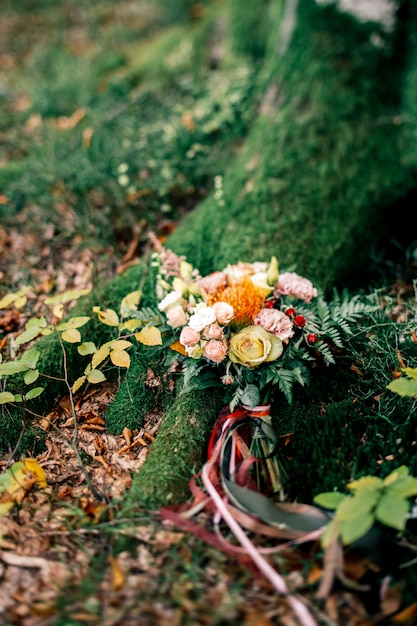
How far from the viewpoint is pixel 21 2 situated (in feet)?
22.9

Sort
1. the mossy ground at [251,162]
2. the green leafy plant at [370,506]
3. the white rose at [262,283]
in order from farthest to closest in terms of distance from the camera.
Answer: the mossy ground at [251,162], the white rose at [262,283], the green leafy plant at [370,506]

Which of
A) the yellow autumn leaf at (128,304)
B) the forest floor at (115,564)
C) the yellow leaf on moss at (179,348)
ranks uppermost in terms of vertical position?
the yellow autumn leaf at (128,304)

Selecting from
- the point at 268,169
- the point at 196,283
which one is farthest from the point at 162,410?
the point at 268,169

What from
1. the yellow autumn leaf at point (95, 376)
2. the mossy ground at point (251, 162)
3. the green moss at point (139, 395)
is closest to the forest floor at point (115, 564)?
the green moss at point (139, 395)

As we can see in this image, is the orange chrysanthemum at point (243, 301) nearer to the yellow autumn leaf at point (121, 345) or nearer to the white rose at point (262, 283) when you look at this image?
the white rose at point (262, 283)

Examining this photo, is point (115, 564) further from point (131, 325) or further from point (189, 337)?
point (131, 325)

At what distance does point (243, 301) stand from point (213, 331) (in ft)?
0.86

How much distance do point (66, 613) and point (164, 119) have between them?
3.98 meters

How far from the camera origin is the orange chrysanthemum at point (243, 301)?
2.30 metres

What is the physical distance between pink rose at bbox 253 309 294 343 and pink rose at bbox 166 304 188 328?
1.24ft

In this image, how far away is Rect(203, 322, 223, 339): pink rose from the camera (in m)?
2.16

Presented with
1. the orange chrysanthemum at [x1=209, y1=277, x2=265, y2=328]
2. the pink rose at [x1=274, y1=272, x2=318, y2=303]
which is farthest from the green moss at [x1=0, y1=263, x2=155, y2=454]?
the pink rose at [x1=274, y1=272, x2=318, y2=303]

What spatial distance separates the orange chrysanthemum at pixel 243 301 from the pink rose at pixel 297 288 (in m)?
0.16

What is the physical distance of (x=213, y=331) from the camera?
2156mm
